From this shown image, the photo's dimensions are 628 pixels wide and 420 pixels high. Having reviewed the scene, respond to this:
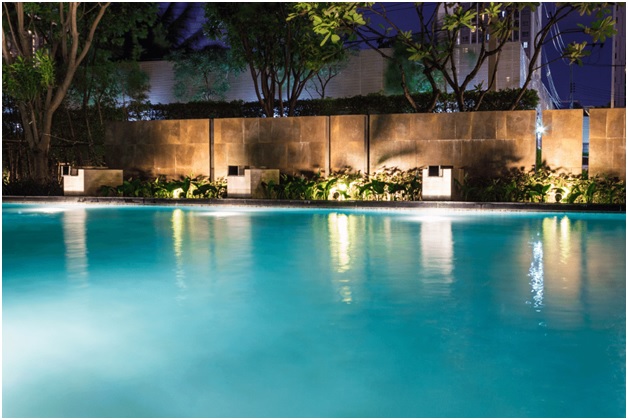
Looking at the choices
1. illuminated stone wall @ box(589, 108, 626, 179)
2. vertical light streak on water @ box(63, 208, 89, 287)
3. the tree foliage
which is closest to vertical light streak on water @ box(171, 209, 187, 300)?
vertical light streak on water @ box(63, 208, 89, 287)

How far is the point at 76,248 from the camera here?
9453 mm

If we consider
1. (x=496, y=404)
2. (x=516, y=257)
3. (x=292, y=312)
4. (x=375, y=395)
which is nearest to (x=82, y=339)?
(x=292, y=312)

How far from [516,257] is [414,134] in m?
10.3

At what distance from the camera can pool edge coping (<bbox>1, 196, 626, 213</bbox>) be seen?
1484 centimetres

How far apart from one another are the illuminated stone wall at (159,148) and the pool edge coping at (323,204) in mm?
2922

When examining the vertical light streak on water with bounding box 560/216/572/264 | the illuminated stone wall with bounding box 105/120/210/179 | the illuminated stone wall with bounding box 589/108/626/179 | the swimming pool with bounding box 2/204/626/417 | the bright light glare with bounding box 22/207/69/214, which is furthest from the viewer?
the illuminated stone wall with bounding box 105/120/210/179

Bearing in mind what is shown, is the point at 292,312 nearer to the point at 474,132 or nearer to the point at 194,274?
the point at 194,274

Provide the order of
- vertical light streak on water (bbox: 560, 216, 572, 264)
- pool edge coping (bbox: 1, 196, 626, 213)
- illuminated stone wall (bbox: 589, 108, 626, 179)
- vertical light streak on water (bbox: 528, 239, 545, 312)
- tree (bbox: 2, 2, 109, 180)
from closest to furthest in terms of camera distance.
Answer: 1. vertical light streak on water (bbox: 528, 239, 545, 312)
2. vertical light streak on water (bbox: 560, 216, 572, 264)
3. pool edge coping (bbox: 1, 196, 626, 213)
4. illuminated stone wall (bbox: 589, 108, 626, 179)
5. tree (bbox: 2, 2, 109, 180)

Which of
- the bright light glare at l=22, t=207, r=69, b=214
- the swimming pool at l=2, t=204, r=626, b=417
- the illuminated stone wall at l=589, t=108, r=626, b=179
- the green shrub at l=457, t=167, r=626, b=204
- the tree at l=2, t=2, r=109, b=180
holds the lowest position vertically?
the swimming pool at l=2, t=204, r=626, b=417

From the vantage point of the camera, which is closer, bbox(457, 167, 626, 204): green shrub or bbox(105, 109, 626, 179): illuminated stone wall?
bbox(457, 167, 626, 204): green shrub

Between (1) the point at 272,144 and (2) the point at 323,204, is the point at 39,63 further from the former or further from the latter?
(2) the point at 323,204

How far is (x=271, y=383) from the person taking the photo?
3797mm

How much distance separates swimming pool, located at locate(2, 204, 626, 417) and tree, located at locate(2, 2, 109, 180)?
11293 millimetres

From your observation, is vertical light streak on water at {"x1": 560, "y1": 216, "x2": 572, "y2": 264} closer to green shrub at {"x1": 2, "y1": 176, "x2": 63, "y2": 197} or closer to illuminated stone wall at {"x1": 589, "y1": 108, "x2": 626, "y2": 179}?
illuminated stone wall at {"x1": 589, "y1": 108, "x2": 626, "y2": 179}
